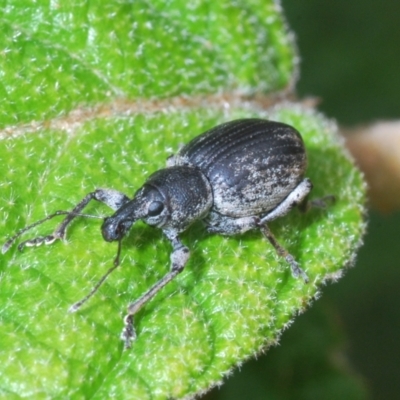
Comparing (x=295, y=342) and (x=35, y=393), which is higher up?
(x=35, y=393)

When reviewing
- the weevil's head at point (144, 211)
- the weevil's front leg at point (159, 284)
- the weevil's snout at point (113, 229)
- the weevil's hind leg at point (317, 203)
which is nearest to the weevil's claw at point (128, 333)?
the weevil's front leg at point (159, 284)

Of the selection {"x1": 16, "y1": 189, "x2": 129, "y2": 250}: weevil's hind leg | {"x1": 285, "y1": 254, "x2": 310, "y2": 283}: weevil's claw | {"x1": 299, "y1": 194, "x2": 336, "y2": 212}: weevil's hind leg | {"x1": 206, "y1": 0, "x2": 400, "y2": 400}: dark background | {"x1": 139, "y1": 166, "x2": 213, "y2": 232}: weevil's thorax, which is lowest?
{"x1": 206, "y1": 0, "x2": 400, "y2": 400}: dark background

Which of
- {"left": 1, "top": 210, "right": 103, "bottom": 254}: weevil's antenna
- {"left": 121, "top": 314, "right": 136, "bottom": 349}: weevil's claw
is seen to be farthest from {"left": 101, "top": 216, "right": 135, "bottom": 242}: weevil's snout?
{"left": 121, "top": 314, "right": 136, "bottom": 349}: weevil's claw

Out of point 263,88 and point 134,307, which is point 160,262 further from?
point 263,88

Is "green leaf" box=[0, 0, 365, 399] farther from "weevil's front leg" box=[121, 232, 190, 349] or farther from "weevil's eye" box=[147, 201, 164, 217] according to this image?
"weevil's eye" box=[147, 201, 164, 217]

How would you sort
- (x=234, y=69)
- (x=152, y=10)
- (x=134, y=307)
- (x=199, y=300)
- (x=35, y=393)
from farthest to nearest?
(x=234, y=69) → (x=152, y=10) → (x=199, y=300) → (x=134, y=307) → (x=35, y=393)

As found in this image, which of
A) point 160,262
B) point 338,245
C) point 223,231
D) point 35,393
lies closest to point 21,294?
point 35,393
